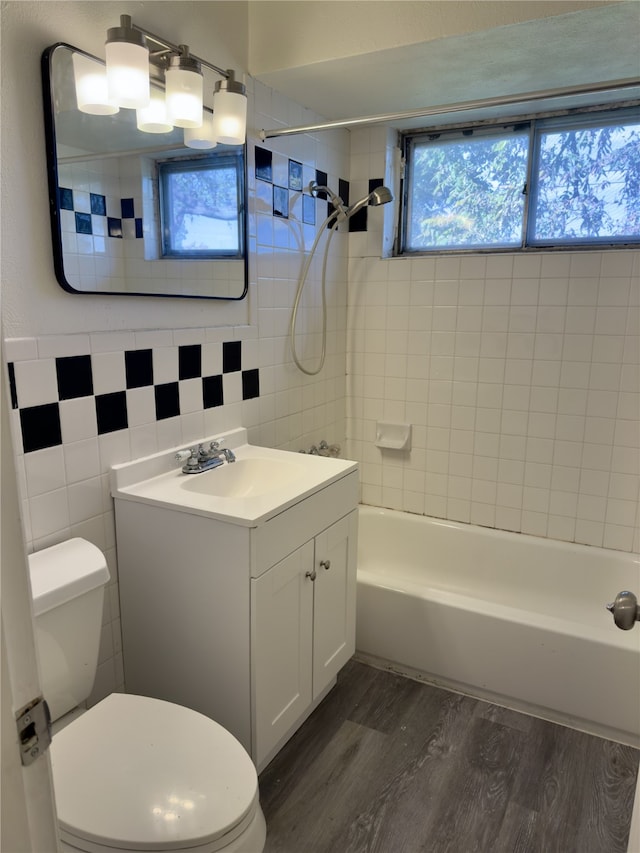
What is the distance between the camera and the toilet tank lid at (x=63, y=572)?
1280 mm

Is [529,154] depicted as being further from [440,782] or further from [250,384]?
[440,782]

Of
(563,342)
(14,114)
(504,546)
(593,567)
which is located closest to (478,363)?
(563,342)

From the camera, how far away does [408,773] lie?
1800mm

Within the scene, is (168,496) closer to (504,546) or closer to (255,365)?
(255,365)

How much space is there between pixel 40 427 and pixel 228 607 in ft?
2.16

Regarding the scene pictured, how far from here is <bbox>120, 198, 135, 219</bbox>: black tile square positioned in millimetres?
1583

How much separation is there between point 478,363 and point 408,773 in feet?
5.21

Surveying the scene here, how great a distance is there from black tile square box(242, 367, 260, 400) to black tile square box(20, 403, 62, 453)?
783 millimetres

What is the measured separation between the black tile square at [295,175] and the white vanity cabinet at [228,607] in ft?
3.96

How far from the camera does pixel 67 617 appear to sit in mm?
1335

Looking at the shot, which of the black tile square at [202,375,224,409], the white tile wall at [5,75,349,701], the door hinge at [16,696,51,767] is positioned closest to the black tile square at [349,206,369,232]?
the white tile wall at [5,75,349,701]

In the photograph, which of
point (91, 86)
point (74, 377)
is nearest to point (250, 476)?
point (74, 377)

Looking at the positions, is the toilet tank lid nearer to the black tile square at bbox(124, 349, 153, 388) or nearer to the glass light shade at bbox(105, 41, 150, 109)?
the black tile square at bbox(124, 349, 153, 388)

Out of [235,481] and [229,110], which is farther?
[235,481]
